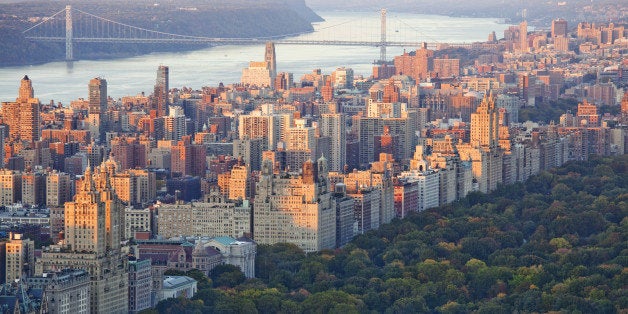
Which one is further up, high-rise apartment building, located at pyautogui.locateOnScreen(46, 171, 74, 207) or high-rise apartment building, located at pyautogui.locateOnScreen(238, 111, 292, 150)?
high-rise apartment building, located at pyautogui.locateOnScreen(238, 111, 292, 150)

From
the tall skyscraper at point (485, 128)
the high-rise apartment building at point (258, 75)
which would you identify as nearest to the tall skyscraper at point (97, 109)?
the tall skyscraper at point (485, 128)

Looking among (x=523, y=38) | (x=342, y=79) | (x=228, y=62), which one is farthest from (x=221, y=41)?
(x=523, y=38)

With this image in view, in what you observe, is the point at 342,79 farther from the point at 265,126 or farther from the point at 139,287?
the point at 139,287

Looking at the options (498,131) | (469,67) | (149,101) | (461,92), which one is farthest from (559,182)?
(469,67)

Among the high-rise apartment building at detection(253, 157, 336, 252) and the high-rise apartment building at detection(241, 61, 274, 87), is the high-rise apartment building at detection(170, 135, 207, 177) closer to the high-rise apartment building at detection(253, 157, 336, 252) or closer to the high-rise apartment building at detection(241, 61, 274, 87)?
the high-rise apartment building at detection(253, 157, 336, 252)

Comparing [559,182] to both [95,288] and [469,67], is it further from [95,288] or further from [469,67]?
[469,67]

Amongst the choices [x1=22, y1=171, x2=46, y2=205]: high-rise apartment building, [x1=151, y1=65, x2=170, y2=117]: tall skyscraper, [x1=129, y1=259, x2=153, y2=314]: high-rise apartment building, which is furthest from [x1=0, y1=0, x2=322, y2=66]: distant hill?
[x1=129, y1=259, x2=153, y2=314]: high-rise apartment building
